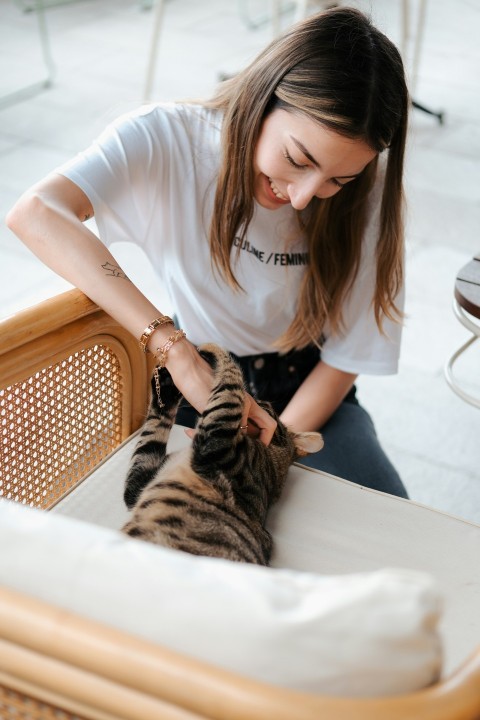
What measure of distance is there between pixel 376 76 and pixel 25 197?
521 mm

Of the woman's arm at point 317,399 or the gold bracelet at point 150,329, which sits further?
the woman's arm at point 317,399

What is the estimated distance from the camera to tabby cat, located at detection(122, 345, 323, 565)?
1126mm

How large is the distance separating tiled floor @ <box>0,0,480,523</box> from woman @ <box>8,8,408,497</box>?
0.19 metres

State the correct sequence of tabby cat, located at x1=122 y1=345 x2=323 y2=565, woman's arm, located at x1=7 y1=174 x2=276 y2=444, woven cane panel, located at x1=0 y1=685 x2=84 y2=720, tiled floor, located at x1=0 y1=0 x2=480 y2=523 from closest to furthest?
woven cane panel, located at x1=0 y1=685 x2=84 y2=720 < tabby cat, located at x1=122 y1=345 x2=323 y2=565 < woman's arm, located at x1=7 y1=174 x2=276 y2=444 < tiled floor, located at x1=0 y1=0 x2=480 y2=523

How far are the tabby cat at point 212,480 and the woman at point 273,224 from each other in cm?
4

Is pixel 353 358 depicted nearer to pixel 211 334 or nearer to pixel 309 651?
pixel 211 334

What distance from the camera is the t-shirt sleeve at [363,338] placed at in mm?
1466

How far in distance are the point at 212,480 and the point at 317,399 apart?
1.12 ft

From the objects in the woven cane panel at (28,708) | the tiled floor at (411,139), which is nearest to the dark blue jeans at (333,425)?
the tiled floor at (411,139)

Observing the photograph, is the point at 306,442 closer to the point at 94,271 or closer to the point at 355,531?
the point at 355,531

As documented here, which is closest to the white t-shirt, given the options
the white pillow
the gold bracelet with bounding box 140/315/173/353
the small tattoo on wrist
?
the small tattoo on wrist

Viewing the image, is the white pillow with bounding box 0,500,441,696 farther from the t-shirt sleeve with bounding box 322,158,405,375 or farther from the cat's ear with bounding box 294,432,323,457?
the t-shirt sleeve with bounding box 322,158,405,375

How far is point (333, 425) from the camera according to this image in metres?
1.53

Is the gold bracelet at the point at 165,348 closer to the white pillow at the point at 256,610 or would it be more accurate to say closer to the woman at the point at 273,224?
the woman at the point at 273,224
